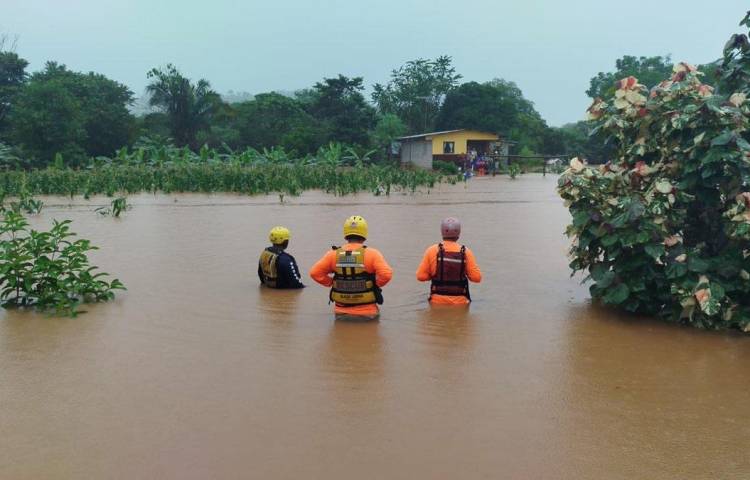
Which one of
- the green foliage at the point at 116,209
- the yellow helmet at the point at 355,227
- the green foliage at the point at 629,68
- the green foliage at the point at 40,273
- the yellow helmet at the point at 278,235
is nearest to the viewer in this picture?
the yellow helmet at the point at 355,227

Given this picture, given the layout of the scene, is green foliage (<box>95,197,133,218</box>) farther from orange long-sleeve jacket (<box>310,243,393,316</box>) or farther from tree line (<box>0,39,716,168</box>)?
tree line (<box>0,39,716,168</box>)

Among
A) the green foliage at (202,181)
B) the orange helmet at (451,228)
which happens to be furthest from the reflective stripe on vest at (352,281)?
the green foliage at (202,181)

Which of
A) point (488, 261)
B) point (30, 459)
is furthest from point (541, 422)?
point (488, 261)

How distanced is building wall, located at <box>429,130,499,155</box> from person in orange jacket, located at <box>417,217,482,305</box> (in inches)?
1678

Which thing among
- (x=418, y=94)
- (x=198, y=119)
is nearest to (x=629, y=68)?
(x=418, y=94)

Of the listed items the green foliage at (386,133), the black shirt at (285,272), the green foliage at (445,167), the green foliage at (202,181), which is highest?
the green foliage at (386,133)

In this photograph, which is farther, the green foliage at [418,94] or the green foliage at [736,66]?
the green foliage at [418,94]

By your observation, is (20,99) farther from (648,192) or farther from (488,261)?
(648,192)

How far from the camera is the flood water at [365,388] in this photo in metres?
4.38

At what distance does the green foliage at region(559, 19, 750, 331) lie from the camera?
23.6ft

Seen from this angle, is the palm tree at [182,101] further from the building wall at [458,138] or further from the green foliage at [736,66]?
the green foliage at [736,66]

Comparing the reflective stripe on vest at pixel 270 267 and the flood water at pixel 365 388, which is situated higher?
the reflective stripe on vest at pixel 270 267

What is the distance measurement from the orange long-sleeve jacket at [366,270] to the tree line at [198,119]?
107ft

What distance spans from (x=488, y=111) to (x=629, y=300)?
164ft
